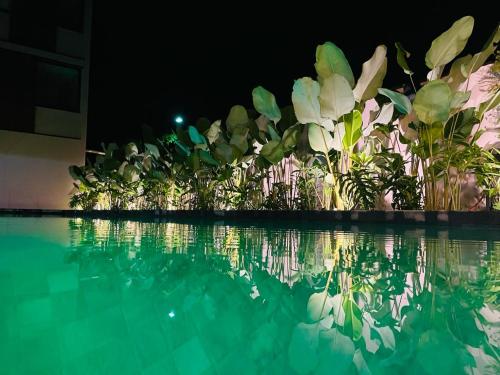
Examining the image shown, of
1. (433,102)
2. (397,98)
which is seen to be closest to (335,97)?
(397,98)

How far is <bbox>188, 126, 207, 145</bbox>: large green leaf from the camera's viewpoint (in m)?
5.02

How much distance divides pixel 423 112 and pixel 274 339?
→ 291 cm

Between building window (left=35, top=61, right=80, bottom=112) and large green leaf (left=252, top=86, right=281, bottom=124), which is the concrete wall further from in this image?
large green leaf (left=252, top=86, right=281, bottom=124)

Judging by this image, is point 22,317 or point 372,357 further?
point 22,317

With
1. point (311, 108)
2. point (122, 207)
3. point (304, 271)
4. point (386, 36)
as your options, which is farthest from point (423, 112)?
point (122, 207)

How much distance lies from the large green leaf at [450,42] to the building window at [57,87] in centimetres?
806

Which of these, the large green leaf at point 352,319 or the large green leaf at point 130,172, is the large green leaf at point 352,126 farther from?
the large green leaf at point 130,172

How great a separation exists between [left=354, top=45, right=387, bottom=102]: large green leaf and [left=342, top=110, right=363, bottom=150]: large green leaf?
8.5 inches

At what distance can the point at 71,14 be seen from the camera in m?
9.68

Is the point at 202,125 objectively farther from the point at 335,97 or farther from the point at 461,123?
the point at 461,123

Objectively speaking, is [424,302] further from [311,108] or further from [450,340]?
[311,108]

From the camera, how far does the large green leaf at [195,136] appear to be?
5.02 metres

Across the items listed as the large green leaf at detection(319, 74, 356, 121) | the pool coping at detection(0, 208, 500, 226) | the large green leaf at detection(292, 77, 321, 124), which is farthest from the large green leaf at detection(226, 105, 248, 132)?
the large green leaf at detection(319, 74, 356, 121)

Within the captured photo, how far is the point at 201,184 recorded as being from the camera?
548 cm
